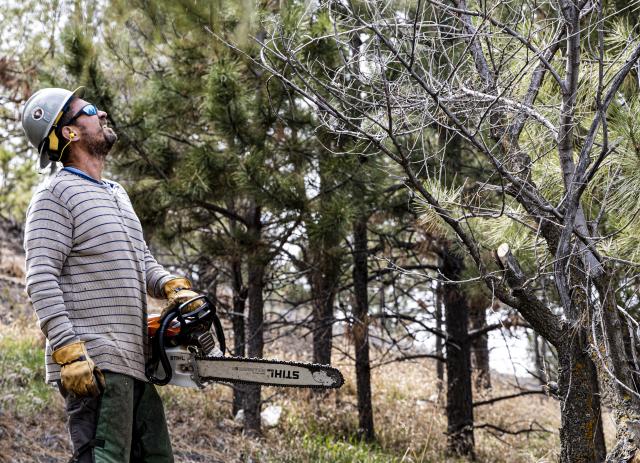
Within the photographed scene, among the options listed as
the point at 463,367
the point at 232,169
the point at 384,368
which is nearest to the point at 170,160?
the point at 232,169

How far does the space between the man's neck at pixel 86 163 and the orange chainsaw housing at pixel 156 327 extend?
0.66 m

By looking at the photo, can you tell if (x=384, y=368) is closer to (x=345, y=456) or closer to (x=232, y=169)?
(x=345, y=456)

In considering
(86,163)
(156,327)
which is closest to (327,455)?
(156,327)

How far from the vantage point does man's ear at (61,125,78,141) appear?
292 centimetres

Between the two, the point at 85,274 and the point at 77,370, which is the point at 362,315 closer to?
the point at 85,274

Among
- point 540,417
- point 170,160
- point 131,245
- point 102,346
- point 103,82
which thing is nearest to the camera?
point 102,346

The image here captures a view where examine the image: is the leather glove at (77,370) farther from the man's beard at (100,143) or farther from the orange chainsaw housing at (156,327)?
the man's beard at (100,143)

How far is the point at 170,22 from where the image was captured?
6.25 m

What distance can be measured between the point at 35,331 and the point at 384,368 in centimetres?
600

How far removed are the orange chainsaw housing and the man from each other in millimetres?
28

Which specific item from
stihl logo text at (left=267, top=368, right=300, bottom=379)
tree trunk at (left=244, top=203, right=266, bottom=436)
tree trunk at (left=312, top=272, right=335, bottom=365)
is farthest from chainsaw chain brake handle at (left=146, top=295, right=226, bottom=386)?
tree trunk at (left=244, top=203, right=266, bottom=436)

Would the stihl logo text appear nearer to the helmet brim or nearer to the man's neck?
the man's neck

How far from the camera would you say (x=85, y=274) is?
2.79 metres

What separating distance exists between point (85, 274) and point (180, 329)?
0.45m
